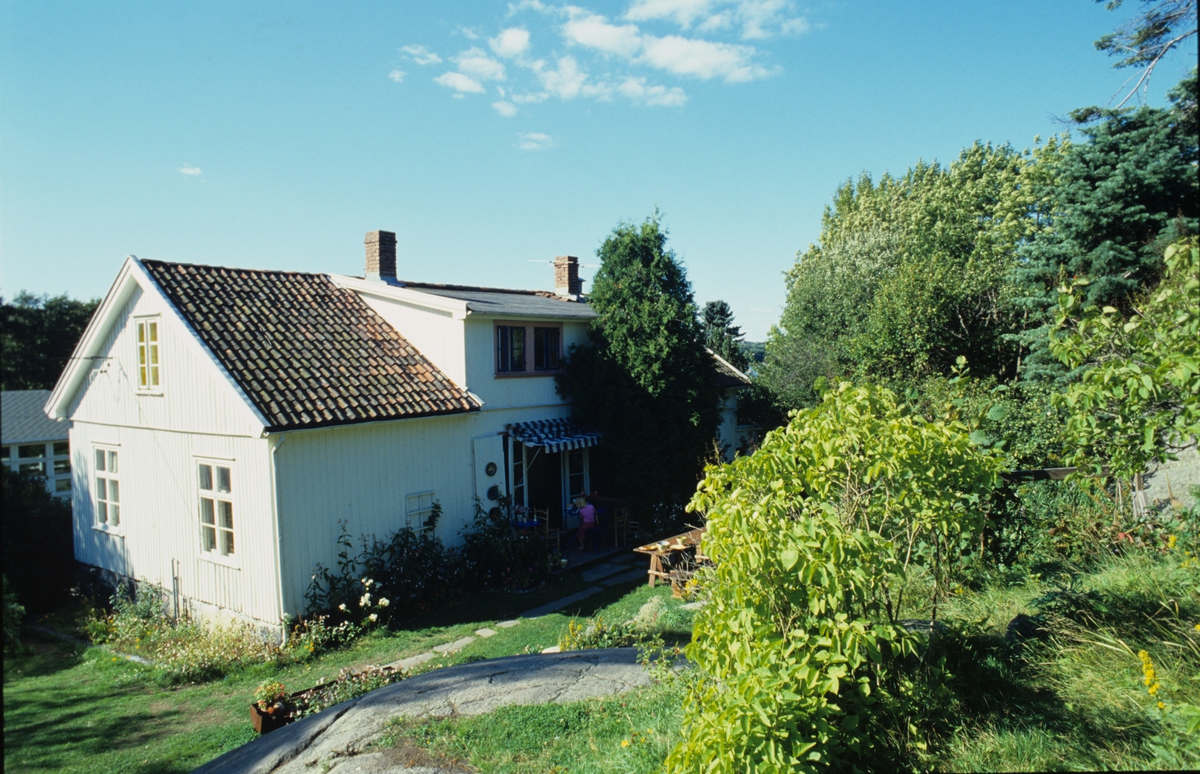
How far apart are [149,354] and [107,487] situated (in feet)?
12.9

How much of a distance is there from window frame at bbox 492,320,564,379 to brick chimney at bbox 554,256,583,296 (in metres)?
4.76

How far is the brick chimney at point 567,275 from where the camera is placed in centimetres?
2211

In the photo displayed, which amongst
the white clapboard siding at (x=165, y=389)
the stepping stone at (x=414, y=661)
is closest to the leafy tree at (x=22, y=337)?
the stepping stone at (x=414, y=661)

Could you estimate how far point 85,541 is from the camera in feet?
52.5

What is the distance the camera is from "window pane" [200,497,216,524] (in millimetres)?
13078

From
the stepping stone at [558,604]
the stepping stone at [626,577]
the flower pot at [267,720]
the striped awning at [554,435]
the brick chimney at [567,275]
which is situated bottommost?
the stepping stone at [626,577]

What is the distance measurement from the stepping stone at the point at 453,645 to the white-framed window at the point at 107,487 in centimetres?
923

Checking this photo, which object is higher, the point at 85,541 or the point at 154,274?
the point at 154,274

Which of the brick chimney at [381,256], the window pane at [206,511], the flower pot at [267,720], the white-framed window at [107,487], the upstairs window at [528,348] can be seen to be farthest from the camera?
the brick chimney at [381,256]

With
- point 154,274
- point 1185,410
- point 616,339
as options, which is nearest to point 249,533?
point 154,274

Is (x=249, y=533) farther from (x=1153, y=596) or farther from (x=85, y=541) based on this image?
(x=1153, y=596)

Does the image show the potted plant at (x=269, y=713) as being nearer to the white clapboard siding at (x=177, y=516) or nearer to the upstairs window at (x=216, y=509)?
the white clapboard siding at (x=177, y=516)

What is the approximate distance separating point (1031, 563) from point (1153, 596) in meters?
1.93

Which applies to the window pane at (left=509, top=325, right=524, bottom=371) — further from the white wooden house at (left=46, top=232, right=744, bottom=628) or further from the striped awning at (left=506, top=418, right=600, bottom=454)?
the striped awning at (left=506, top=418, right=600, bottom=454)
